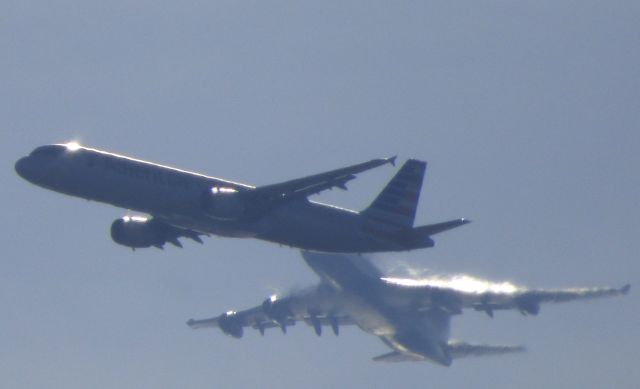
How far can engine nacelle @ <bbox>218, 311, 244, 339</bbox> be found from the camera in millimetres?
151250

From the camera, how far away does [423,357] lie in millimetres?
143625

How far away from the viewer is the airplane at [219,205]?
102062 mm

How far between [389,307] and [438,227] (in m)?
36.3

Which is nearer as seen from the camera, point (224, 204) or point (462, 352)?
point (224, 204)

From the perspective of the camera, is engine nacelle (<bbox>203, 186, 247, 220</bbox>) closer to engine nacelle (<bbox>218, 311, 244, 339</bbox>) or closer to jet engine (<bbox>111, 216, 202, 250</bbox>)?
jet engine (<bbox>111, 216, 202, 250</bbox>)

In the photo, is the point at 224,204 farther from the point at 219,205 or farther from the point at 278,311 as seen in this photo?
the point at 278,311

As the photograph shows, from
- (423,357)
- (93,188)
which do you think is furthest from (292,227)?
(423,357)

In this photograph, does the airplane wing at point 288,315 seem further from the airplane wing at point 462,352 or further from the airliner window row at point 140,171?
the airliner window row at point 140,171

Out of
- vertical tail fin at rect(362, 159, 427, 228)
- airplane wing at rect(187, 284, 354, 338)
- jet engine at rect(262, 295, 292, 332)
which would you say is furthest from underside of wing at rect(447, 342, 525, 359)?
vertical tail fin at rect(362, 159, 427, 228)

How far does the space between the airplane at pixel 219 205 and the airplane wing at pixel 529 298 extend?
19.7 meters

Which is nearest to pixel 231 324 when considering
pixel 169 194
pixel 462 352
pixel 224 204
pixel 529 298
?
pixel 462 352

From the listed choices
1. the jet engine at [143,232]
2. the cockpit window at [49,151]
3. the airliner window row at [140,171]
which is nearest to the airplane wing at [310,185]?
the airliner window row at [140,171]

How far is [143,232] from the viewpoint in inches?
4272

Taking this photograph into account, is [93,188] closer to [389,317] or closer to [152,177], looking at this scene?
[152,177]
